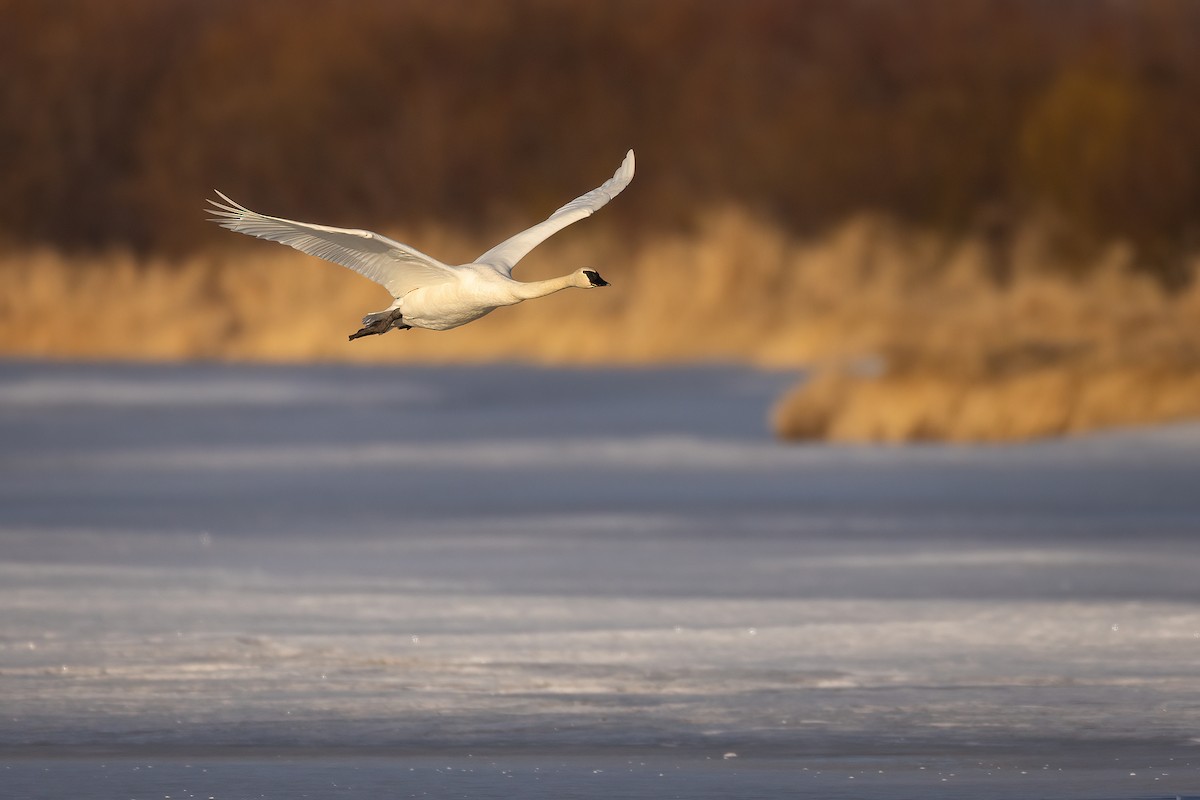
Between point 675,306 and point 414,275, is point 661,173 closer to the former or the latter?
point 675,306

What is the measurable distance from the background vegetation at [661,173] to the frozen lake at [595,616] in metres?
3.25

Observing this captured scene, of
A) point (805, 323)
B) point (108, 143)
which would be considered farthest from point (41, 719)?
point (108, 143)

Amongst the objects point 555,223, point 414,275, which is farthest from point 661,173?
point 414,275

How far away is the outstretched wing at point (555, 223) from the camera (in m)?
12.1

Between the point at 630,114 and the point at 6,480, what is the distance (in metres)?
26.2

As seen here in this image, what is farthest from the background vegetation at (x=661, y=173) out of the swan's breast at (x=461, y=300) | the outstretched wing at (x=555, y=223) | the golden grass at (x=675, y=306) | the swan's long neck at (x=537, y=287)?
the swan's breast at (x=461, y=300)

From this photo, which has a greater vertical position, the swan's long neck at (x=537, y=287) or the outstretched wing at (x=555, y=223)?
the outstretched wing at (x=555, y=223)

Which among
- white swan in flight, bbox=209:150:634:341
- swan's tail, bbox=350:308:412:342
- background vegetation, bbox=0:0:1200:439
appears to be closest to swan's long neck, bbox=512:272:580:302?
white swan in flight, bbox=209:150:634:341

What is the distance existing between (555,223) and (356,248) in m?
1.07

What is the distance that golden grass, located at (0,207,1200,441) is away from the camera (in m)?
25.4

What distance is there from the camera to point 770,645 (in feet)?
37.6

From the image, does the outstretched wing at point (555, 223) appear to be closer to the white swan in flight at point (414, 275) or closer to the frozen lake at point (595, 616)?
the white swan in flight at point (414, 275)

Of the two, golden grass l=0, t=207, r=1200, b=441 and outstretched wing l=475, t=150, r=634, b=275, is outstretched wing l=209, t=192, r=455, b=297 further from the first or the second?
golden grass l=0, t=207, r=1200, b=441

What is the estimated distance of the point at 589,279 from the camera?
11164mm
